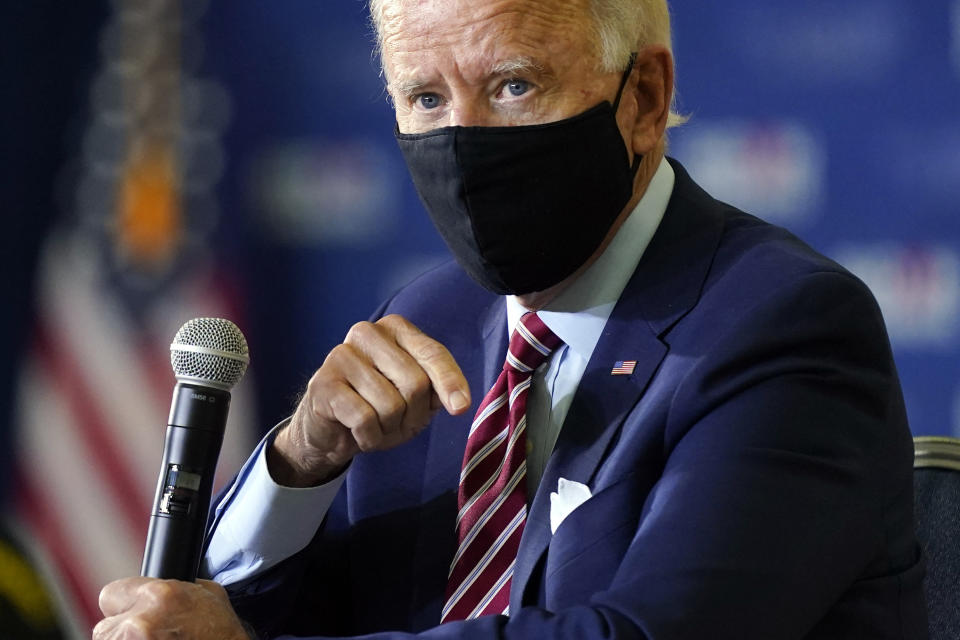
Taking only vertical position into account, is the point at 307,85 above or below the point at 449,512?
above

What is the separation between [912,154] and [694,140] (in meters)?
0.45

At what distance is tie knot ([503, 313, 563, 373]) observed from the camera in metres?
1.60

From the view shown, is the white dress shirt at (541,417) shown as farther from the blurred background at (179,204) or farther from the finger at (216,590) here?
the blurred background at (179,204)

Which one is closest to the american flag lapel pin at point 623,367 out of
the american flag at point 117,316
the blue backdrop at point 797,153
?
the blue backdrop at point 797,153

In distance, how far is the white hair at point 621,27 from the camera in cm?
155

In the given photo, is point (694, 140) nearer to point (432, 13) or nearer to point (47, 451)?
point (432, 13)

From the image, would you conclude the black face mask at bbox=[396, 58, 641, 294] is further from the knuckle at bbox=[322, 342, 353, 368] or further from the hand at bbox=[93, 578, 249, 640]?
the hand at bbox=[93, 578, 249, 640]

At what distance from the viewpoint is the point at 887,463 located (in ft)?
4.48

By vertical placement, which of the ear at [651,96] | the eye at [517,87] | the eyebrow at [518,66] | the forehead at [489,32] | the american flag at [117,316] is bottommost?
the american flag at [117,316]

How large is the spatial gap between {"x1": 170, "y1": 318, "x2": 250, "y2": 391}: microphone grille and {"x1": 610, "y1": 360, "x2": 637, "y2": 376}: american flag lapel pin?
46cm

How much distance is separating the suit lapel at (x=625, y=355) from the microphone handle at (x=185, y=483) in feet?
1.37

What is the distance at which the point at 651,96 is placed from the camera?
1.64 m

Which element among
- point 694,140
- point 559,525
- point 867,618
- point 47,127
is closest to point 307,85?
point 47,127

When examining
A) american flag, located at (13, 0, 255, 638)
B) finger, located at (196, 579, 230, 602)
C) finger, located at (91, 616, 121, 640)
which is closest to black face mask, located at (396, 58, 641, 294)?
finger, located at (196, 579, 230, 602)
